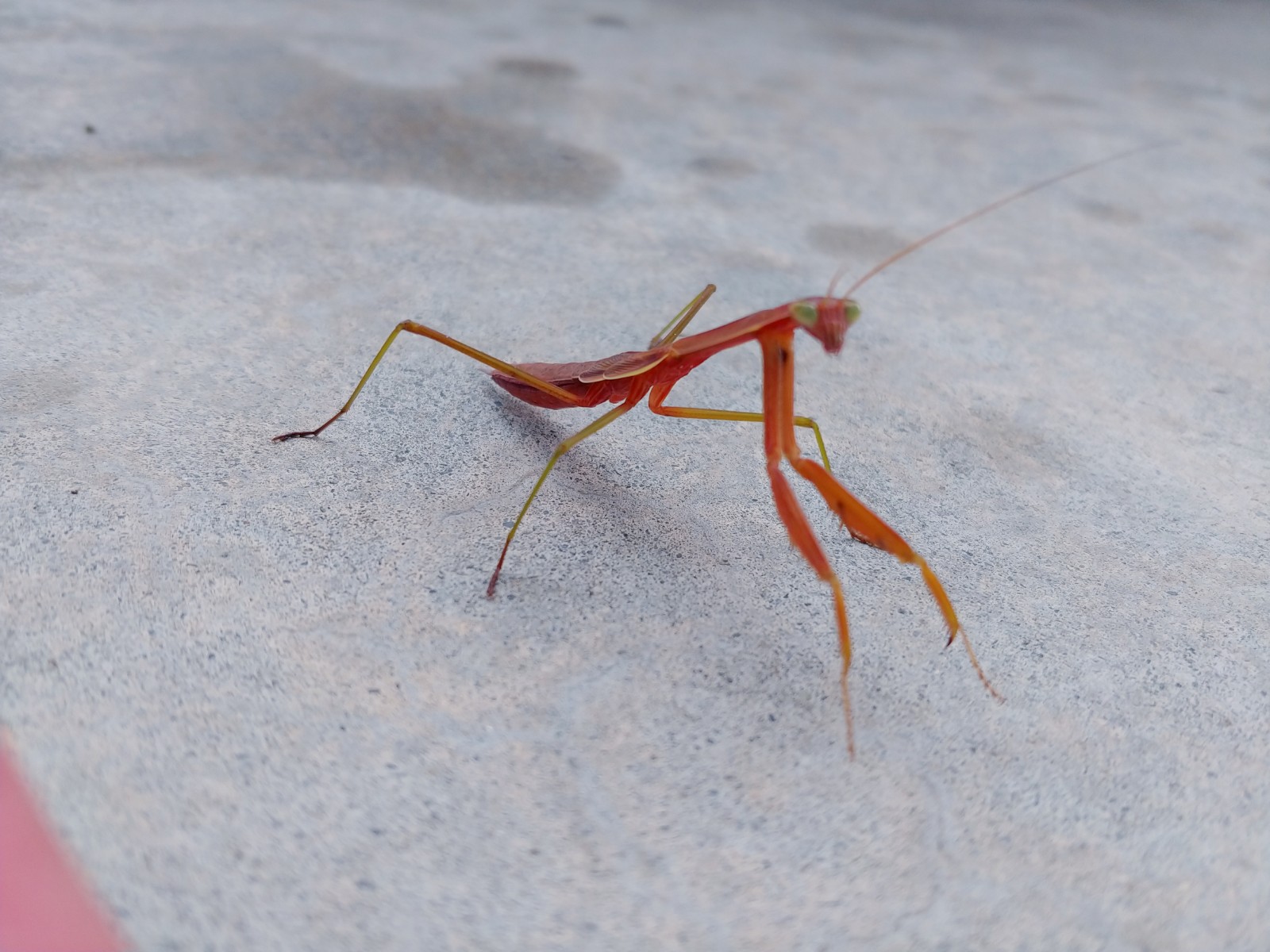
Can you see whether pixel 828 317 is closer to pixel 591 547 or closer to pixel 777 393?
pixel 777 393

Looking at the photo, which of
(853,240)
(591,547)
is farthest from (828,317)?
(853,240)

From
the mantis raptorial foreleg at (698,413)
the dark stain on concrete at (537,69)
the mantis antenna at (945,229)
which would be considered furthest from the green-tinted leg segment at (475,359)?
the dark stain on concrete at (537,69)

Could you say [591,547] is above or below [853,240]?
below

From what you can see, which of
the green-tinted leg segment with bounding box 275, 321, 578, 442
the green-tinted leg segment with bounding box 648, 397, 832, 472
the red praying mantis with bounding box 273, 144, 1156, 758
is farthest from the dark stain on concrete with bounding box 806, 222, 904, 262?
the green-tinted leg segment with bounding box 275, 321, 578, 442

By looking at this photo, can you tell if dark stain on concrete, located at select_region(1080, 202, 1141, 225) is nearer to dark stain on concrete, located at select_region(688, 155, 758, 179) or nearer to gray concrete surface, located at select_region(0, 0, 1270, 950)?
gray concrete surface, located at select_region(0, 0, 1270, 950)

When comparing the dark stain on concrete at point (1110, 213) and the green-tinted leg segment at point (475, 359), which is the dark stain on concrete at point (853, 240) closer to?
the dark stain on concrete at point (1110, 213)
